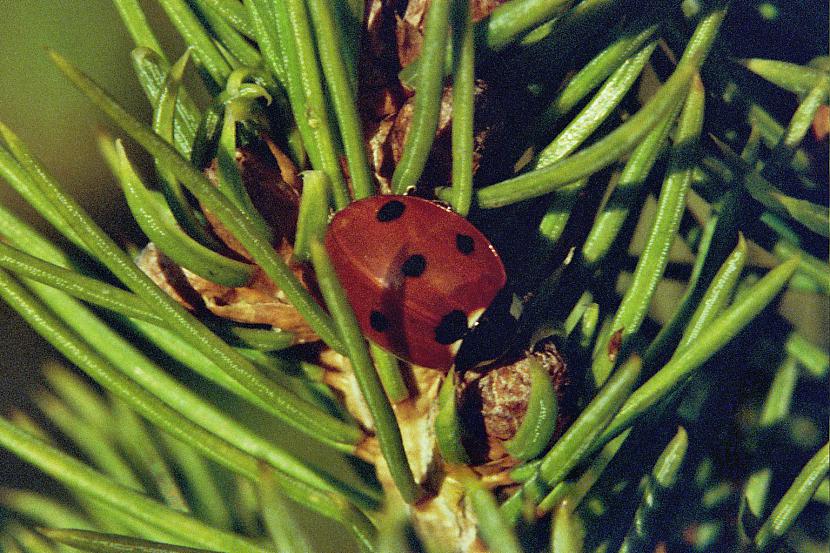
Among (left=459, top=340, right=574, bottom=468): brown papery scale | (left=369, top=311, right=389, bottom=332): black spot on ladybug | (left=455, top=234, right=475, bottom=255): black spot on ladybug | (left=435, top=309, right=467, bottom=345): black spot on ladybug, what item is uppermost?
(left=455, top=234, right=475, bottom=255): black spot on ladybug

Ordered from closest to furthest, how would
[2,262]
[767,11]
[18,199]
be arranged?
[2,262], [767,11], [18,199]

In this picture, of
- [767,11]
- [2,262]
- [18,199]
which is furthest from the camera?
[18,199]

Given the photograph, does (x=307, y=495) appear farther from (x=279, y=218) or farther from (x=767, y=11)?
(x=767, y=11)

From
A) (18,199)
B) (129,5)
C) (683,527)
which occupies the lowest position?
(683,527)

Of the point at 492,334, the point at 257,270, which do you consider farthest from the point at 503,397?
the point at 257,270

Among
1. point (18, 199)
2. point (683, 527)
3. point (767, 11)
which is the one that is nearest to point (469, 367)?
point (683, 527)
